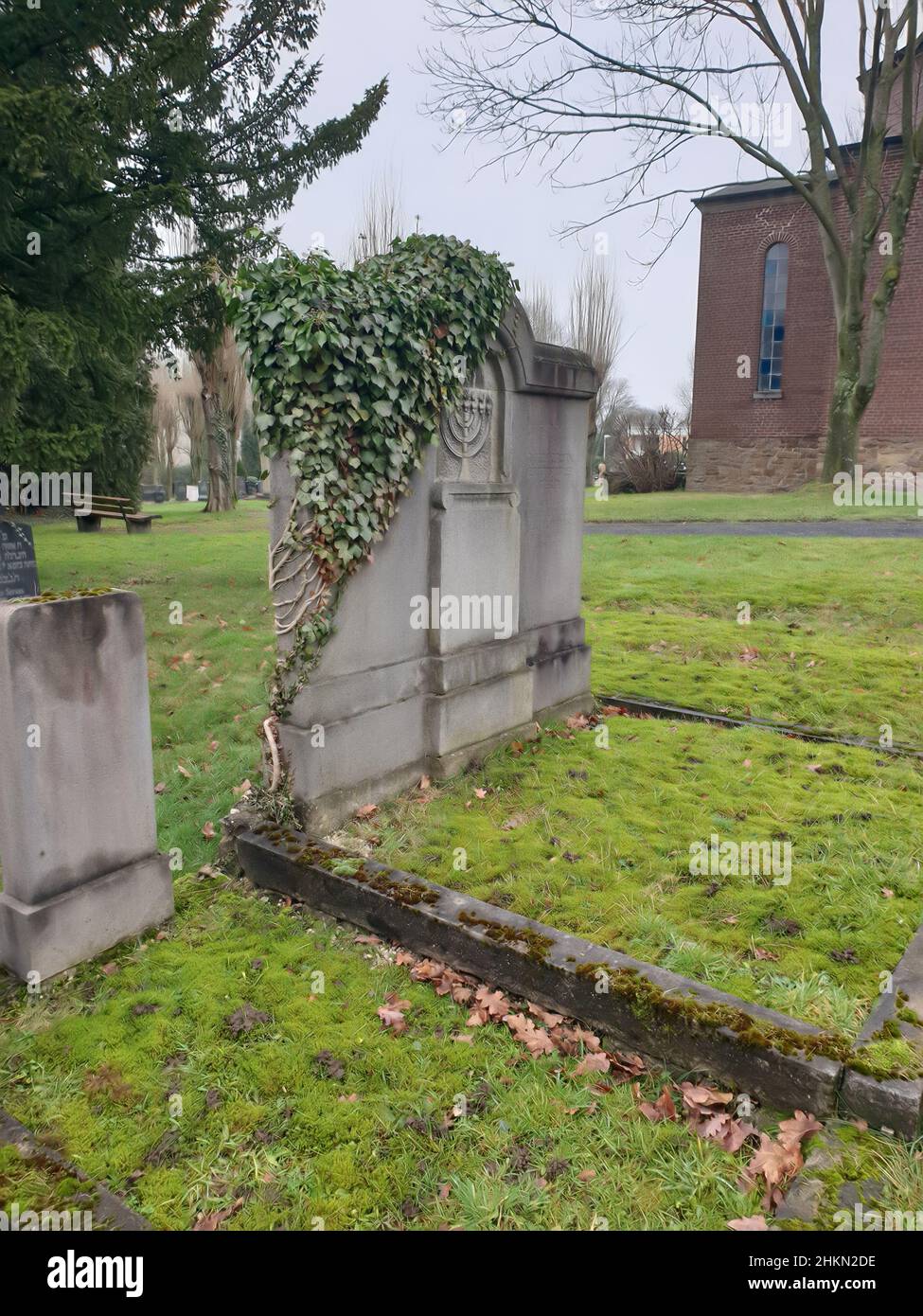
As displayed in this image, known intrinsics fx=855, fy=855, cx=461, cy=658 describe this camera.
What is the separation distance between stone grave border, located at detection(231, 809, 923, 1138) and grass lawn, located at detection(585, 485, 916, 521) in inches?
564

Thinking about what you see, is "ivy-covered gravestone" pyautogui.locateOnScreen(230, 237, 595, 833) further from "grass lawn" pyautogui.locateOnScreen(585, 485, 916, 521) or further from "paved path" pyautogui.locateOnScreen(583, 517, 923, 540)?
"grass lawn" pyautogui.locateOnScreen(585, 485, 916, 521)

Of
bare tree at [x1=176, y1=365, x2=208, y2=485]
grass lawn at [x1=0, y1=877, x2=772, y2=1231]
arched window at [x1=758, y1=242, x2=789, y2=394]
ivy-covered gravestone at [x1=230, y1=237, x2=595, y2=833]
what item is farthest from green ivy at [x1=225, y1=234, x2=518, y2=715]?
bare tree at [x1=176, y1=365, x2=208, y2=485]

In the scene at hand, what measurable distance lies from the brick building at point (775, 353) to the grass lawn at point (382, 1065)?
22.2 meters

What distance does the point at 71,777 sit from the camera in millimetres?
3648

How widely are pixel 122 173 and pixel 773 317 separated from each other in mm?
21460

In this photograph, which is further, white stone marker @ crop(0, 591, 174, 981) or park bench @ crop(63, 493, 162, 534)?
park bench @ crop(63, 493, 162, 534)

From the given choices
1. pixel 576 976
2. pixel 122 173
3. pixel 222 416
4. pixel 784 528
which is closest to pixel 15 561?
pixel 122 173

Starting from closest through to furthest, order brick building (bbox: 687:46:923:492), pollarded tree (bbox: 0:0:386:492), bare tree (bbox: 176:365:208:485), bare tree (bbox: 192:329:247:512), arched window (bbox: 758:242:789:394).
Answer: pollarded tree (bbox: 0:0:386:492) → brick building (bbox: 687:46:923:492) → arched window (bbox: 758:242:789:394) → bare tree (bbox: 192:329:247:512) → bare tree (bbox: 176:365:208:485)

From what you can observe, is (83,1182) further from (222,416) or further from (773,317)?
(222,416)

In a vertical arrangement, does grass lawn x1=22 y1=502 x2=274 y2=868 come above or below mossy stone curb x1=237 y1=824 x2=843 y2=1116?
above

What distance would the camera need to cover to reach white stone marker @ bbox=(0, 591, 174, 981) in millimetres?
3449

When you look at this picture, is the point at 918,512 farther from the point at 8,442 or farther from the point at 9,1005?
the point at 9,1005

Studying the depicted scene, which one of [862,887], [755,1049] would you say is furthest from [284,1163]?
[862,887]

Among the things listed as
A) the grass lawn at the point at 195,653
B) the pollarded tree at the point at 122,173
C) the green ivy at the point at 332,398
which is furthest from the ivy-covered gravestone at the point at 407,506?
the pollarded tree at the point at 122,173
